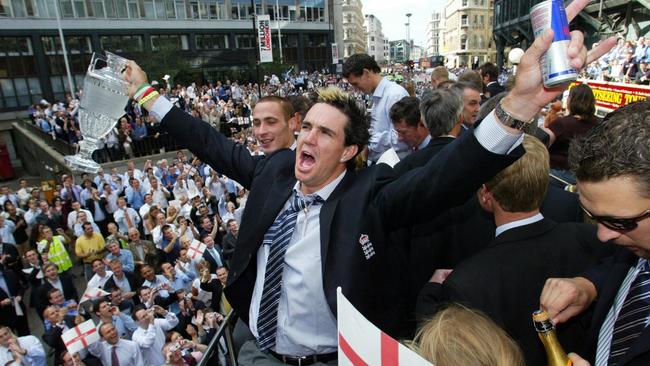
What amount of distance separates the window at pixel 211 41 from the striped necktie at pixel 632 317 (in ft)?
141

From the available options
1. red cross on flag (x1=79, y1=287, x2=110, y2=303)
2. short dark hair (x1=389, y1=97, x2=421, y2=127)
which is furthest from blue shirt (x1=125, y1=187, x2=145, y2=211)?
short dark hair (x1=389, y1=97, x2=421, y2=127)

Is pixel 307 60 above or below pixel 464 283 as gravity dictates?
above

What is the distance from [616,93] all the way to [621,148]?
11.6 meters

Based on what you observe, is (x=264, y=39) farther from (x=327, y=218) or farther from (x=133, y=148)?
(x=327, y=218)

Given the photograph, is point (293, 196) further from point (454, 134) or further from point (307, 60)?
point (307, 60)

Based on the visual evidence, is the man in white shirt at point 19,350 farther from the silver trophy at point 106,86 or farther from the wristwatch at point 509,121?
the wristwatch at point 509,121

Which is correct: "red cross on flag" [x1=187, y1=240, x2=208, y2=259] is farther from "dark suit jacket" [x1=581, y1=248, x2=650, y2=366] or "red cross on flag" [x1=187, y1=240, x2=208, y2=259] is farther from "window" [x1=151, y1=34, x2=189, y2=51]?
"window" [x1=151, y1=34, x2=189, y2=51]

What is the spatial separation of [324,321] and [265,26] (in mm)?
15246

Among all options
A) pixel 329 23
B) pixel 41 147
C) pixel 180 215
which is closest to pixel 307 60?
pixel 329 23

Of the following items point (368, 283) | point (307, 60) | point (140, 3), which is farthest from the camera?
point (307, 60)

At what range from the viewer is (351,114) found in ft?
7.32

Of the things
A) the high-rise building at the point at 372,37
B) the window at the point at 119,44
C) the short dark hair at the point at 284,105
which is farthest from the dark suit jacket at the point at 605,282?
the high-rise building at the point at 372,37

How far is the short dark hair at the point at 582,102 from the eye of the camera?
12.1 feet

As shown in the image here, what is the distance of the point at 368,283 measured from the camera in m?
1.91
